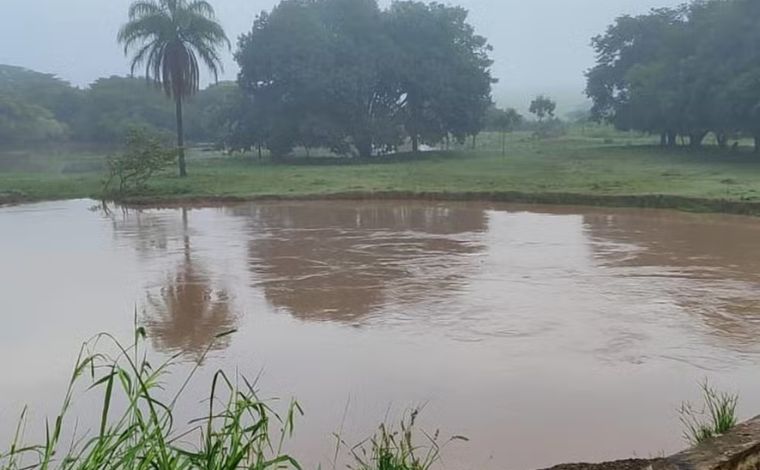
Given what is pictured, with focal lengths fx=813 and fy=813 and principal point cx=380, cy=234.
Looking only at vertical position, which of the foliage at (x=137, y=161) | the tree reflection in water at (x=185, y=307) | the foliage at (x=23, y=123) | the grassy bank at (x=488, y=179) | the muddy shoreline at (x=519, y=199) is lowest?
the tree reflection in water at (x=185, y=307)

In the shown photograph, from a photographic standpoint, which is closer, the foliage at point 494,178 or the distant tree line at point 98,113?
the foliage at point 494,178

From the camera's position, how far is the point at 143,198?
1720 cm

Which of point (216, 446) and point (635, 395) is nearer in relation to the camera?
point (216, 446)

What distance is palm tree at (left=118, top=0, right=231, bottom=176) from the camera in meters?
19.6

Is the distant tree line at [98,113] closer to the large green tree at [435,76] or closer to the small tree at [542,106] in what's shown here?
the large green tree at [435,76]

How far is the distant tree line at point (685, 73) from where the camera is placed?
20.3m

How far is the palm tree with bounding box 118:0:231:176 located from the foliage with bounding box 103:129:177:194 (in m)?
1.54

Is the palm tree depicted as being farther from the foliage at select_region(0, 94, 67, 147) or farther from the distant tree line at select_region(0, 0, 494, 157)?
the foliage at select_region(0, 94, 67, 147)

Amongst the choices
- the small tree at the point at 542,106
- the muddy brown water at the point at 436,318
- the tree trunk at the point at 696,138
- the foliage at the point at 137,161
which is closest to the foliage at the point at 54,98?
the foliage at the point at 137,161

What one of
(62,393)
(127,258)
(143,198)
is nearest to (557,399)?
(62,393)

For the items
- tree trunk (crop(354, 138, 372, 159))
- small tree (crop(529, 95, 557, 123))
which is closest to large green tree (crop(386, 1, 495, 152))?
tree trunk (crop(354, 138, 372, 159))

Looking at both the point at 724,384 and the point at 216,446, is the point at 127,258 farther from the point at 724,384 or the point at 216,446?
the point at 216,446

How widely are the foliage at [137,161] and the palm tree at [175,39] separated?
1544 millimetres

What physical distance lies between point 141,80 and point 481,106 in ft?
61.3
